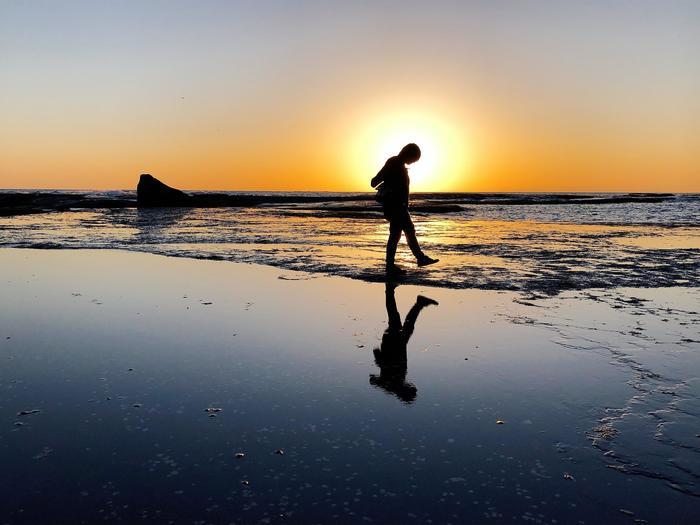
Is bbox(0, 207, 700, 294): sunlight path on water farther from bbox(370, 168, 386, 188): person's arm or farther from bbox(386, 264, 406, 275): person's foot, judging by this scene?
bbox(370, 168, 386, 188): person's arm

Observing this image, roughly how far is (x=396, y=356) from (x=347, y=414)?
157cm

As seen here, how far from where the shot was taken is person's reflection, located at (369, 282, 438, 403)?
4438 millimetres

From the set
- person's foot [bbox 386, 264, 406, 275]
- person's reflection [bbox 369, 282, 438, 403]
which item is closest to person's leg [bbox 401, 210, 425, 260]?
person's foot [bbox 386, 264, 406, 275]

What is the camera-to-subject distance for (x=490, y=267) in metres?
11.5

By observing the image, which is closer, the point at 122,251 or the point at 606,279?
the point at 606,279

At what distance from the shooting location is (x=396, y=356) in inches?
212

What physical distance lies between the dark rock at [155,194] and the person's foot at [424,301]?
4246 cm

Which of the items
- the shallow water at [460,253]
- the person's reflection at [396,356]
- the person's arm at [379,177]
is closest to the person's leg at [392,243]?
the shallow water at [460,253]

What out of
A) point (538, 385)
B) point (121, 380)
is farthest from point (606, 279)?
point (121, 380)

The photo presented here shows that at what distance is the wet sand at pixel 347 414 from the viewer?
2805 mm

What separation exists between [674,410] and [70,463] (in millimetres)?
3940

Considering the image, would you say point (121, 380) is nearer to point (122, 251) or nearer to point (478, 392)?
point (478, 392)

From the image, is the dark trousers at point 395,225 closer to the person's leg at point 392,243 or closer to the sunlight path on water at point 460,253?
the person's leg at point 392,243

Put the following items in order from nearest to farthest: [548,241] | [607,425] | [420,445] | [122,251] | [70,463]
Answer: [70,463]
[420,445]
[607,425]
[122,251]
[548,241]
